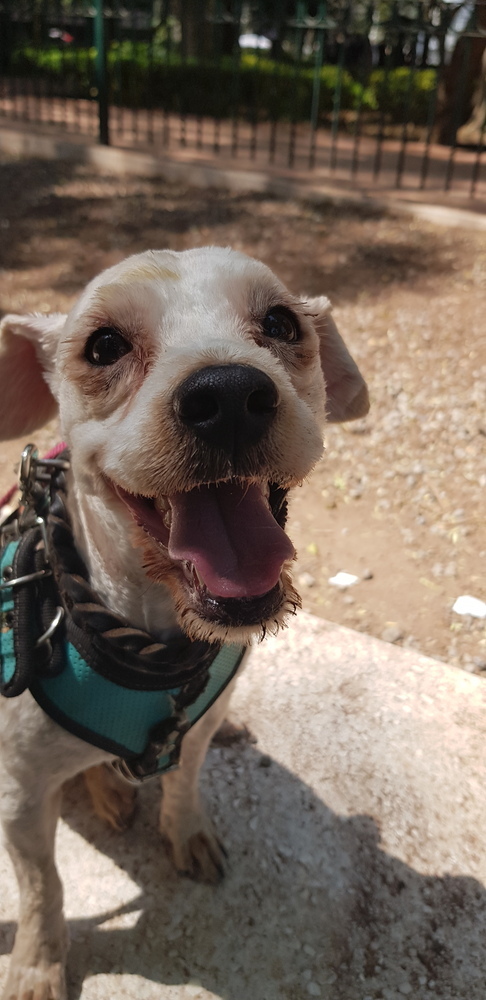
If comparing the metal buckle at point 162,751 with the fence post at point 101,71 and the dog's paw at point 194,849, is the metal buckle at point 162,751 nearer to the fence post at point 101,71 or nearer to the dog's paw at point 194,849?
the dog's paw at point 194,849

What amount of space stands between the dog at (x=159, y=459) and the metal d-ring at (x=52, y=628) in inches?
1.0

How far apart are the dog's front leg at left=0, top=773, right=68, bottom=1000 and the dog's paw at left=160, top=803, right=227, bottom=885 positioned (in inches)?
17.1

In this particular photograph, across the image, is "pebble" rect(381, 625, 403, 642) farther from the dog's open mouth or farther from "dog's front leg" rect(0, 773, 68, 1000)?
the dog's open mouth

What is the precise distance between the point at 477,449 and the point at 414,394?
28.4 inches

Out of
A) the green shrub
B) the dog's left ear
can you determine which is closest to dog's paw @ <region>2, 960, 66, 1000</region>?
the dog's left ear

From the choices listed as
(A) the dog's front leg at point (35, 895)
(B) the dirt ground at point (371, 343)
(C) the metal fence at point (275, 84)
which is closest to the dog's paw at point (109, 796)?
(A) the dog's front leg at point (35, 895)

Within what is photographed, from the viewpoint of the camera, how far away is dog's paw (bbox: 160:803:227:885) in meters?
A: 2.47

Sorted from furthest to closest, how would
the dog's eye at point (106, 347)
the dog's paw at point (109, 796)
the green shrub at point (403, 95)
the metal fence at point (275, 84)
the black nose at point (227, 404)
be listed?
1. the green shrub at point (403, 95)
2. the metal fence at point (275, 84)
3. the dog's paw at point (109, 796)
4. the dog's eye at point (106, 347)
5. the black nose at point (227, 404)

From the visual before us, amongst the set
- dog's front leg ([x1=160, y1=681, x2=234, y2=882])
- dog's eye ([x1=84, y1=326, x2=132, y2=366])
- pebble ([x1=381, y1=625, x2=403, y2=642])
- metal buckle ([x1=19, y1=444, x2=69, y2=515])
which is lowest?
pebble ([x1=381, y1=625, x2=403, y2=642])

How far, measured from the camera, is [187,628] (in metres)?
1.62

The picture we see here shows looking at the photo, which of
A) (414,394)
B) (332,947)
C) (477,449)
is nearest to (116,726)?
(332,947)

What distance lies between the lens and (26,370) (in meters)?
2.19

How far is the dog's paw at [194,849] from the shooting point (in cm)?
247

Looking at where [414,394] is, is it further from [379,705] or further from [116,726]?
[116,726]
